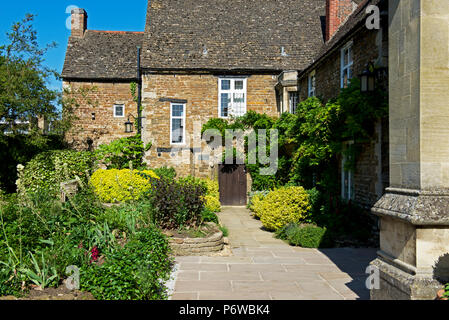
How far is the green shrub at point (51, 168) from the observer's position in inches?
520

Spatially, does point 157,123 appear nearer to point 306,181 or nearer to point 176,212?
point 306,181

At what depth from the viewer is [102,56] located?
69.0 feet

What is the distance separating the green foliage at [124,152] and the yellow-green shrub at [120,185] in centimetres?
376

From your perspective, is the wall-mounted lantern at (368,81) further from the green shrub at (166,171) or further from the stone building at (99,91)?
the stone building at (99,91)

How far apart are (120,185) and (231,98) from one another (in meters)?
7.41

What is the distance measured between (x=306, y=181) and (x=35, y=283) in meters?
10.6

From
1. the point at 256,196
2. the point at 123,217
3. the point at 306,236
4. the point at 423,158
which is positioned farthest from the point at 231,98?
the point at 423,158

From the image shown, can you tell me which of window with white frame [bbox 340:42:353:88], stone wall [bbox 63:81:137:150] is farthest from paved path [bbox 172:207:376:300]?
stone wall [bbox 63:81:137:150]

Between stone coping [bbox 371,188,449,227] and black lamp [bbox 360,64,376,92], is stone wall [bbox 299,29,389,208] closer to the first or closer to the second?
black lamp [bbox 360,64,376,92]

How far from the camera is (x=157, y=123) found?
17.0 m

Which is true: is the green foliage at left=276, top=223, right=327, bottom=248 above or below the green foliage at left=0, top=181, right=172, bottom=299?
below

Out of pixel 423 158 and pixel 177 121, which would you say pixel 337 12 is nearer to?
pixel 177 121

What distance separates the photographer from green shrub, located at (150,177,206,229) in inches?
326

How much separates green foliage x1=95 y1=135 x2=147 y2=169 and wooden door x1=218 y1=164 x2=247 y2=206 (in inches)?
148
